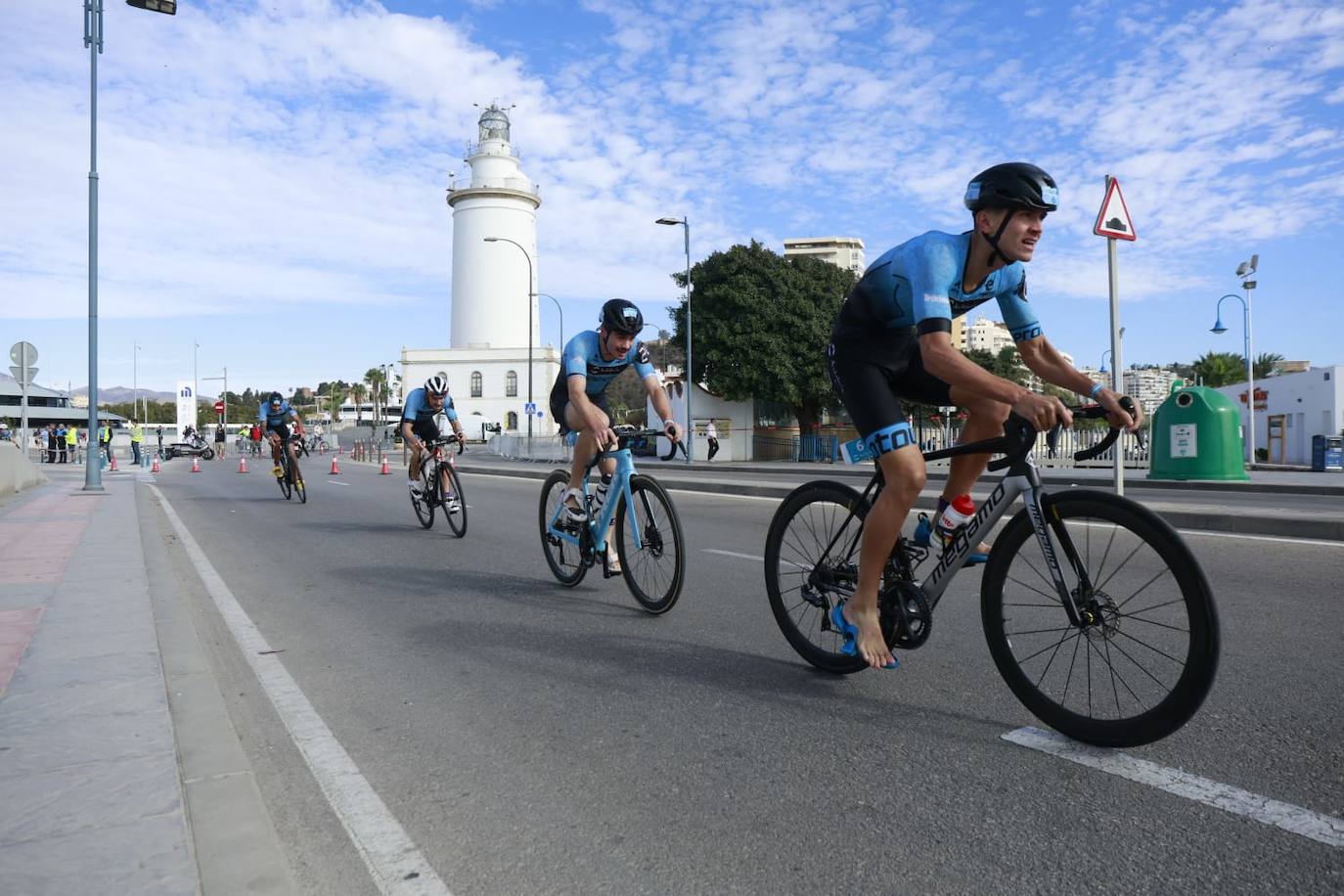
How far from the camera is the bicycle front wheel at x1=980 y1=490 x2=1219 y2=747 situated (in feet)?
8.79

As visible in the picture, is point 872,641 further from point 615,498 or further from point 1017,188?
point 615,498

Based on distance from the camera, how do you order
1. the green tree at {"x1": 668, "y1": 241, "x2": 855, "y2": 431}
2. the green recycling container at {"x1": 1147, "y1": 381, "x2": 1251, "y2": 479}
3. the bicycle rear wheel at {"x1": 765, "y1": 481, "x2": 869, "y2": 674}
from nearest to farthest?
the bicycle rear wheel at {"x1": 765, "y1": 481, "x2": 869, "y2": 674} → the green recycling container at {"x1": 1147, "y1": 381, "x2": 1251, "y2": 479} → the green tree at {"x1": 668, "y1": 241, "x2": 855, "y2": 431}

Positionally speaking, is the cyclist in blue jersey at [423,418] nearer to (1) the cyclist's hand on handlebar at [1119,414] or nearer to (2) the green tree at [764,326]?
(1) the cyclist's hand on handlebar at [1119,414]

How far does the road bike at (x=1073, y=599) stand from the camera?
270 centimetres

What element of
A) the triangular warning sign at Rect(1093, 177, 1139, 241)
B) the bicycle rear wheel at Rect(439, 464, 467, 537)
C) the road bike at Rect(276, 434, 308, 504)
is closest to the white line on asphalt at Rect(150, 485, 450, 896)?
the bicycle rear wheel at Rect(439, 464, 467, 537)

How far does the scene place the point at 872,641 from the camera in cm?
352

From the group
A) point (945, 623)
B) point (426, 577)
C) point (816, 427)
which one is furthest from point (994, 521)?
point (816, 427)

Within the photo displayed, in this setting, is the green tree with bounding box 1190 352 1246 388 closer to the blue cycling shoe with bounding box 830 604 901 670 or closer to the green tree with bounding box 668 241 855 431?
the green tree with bounding box 668 241 855 431

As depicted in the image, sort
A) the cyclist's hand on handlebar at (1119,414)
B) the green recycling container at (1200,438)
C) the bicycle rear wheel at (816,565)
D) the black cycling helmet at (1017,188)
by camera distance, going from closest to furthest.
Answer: the cyclist's hand on handlebar at (1119,414) < the black cycling helmet at (1017,188) < the bicycle rear wheel at (816,565) < the green recycling container at (1200,438)

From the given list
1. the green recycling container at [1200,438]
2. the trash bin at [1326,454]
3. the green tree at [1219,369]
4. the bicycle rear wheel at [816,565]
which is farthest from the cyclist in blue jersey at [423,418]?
the green tree at [1219,369]

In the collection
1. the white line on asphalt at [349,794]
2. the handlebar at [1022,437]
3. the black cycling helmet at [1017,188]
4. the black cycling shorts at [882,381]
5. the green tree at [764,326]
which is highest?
the green tree at [764,326]

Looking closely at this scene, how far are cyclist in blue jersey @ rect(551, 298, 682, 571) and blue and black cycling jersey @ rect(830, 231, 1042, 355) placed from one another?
1620 mm

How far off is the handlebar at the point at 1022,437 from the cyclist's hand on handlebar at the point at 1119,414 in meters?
0.01

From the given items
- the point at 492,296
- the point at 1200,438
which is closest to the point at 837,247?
the point at 492,296
